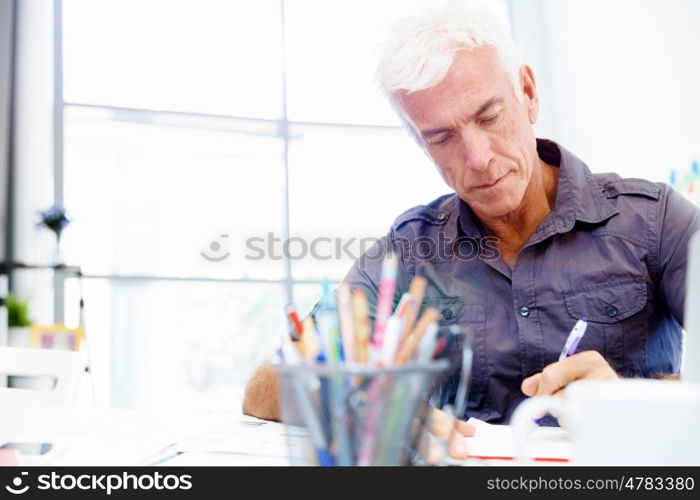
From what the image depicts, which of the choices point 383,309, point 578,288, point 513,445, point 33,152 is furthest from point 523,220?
point 33,152

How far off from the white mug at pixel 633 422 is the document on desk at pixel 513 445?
0.52 feet

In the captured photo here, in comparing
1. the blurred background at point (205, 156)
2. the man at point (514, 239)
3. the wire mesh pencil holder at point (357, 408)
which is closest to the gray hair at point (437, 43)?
the man at point (514, 239)

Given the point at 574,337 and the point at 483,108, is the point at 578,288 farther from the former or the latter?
the point at 483,108

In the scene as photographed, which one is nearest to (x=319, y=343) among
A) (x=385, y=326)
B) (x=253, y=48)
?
(x=385, y=326)

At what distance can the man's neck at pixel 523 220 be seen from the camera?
50.7 inches

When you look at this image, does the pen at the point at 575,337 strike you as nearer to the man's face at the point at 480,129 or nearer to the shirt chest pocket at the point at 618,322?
the shirt chest pocket at the point at 618,322

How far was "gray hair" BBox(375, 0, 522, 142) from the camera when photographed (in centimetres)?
119

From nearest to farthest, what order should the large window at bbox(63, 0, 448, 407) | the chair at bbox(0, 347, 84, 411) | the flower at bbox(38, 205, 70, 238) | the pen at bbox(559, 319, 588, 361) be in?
the pen at bbox(559, 319, 588, 361), the chair at bbox(0, 347, 84, 411), the flower at bbox(38, 205, 70, 238), the large window at bbox(63, 0, 448, 407)

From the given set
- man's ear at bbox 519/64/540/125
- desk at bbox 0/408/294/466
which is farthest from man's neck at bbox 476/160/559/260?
desk at bbox 0/408/294/466

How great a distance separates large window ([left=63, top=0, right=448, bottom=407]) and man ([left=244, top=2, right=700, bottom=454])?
242 cm

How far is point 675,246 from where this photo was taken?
1.14 m

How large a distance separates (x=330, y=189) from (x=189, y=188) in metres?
0.80

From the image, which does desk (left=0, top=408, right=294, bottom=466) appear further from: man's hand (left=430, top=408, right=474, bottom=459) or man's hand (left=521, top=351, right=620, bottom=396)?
man's hand (left=521, top=351, right=620, bottom=396)

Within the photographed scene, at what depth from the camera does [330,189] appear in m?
3.88
